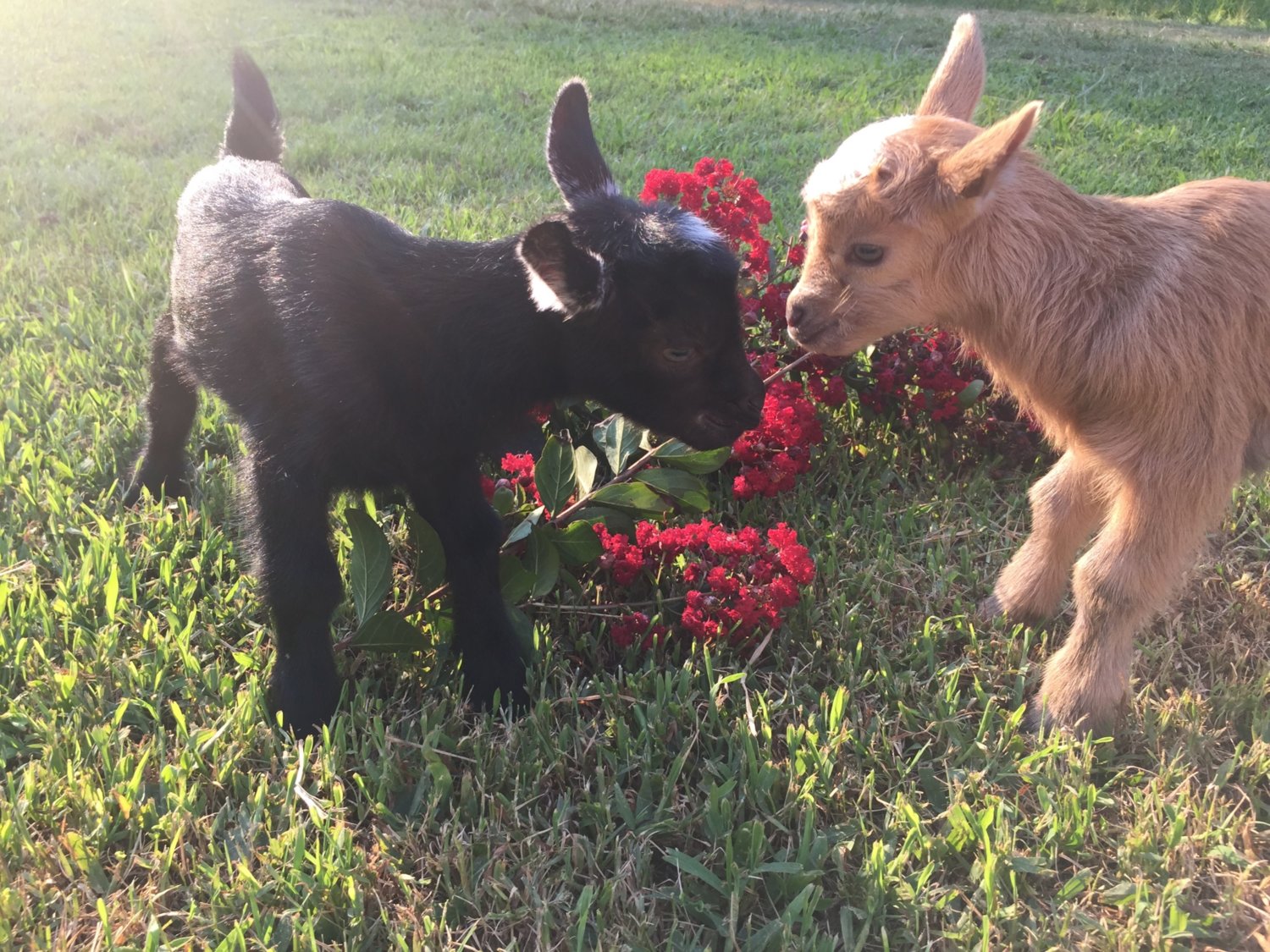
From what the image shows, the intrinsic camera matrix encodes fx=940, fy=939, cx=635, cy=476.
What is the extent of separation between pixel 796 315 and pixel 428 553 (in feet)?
4.28

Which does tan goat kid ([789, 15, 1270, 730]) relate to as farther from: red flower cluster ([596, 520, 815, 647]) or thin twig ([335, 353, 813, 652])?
red flower cluster ([596, 520, 815, 647])

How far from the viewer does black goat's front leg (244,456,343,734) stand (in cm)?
248

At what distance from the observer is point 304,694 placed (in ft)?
8.38

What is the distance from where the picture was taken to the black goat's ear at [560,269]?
2.20 m

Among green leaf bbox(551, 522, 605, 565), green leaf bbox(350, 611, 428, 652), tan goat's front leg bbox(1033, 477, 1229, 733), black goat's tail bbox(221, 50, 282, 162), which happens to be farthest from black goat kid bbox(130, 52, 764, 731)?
black goat's tail bbox(221, 50, 282, 162)

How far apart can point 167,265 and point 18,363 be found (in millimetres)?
1171

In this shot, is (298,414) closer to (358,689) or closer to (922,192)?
(358,689)

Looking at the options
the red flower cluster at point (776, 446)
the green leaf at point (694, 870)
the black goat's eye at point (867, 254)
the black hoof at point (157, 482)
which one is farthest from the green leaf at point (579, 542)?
the black hoof at point (157, 482)

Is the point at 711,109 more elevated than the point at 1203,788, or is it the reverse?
the point at 711,109

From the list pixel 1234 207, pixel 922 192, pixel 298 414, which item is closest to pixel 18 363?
pixel 298 414

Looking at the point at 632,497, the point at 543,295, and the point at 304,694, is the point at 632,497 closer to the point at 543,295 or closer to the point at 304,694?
the point at 543,295

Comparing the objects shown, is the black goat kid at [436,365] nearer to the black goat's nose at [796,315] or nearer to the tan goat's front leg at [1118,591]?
the black goat's nose at [796,315]

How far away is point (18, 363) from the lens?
4.19m

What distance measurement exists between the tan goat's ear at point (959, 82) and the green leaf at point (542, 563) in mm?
1817
